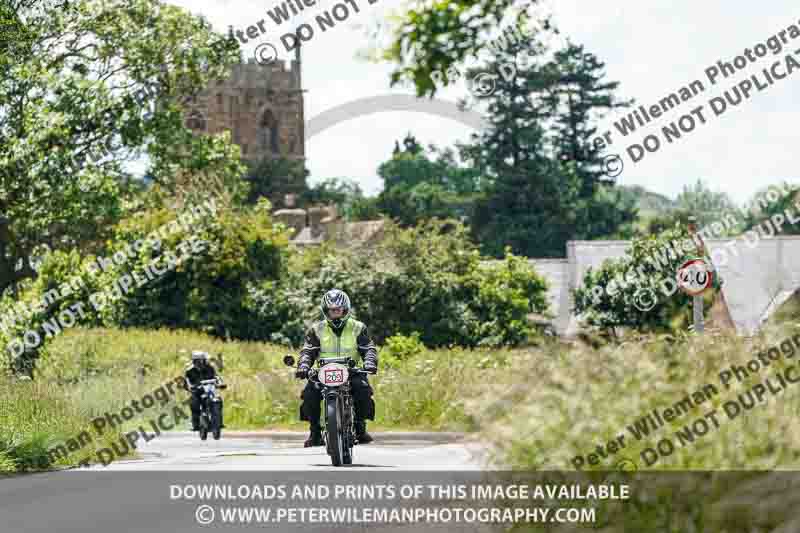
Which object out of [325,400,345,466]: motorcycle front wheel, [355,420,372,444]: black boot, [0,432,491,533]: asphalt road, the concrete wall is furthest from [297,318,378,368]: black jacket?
the concrete wall

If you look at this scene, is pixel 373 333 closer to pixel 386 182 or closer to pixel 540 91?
pixel 540 91

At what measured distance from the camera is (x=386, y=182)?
149125 millimetres

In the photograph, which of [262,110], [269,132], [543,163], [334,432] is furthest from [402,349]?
[269,132]

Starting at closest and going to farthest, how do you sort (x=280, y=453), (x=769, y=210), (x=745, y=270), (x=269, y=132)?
(x=280, y=453), (x=745, y=270), (x=769, y=210), (x=269, y=132)

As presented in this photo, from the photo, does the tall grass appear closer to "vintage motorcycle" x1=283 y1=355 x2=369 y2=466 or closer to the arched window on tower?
"vintage motorcycle" x1=283 y1=355 x2=369 y2=466

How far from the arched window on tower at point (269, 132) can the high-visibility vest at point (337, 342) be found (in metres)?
135

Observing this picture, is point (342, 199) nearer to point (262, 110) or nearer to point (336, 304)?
point (262, 110)

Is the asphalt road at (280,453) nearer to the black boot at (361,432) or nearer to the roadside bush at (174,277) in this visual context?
the black boot at (361,432)

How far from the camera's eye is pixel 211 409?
879 inches

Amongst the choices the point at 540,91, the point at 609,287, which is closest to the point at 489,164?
the point at 540,91

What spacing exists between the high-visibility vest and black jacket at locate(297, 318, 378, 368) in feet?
0.20

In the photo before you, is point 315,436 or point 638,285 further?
point 638,285

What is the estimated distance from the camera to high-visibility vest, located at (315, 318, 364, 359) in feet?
49.4

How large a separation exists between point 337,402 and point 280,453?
4411mm
